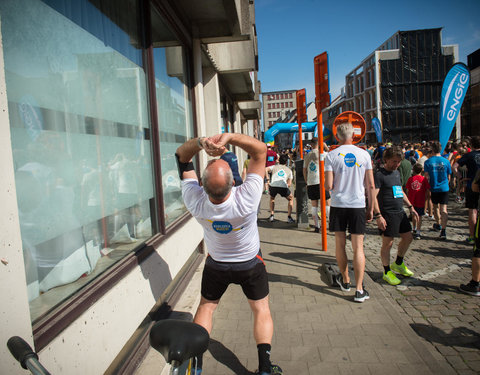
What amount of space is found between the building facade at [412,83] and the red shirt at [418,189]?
48935 mm

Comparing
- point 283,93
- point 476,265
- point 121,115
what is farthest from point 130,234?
point 283,93

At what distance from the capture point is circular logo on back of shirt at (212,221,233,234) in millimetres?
2447

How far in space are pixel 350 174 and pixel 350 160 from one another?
0.17 metres

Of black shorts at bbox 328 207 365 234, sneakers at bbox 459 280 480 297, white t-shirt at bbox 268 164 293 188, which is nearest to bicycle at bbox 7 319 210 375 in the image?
black shorts at bbox 328 207 365 234

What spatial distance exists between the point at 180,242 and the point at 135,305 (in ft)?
5.05

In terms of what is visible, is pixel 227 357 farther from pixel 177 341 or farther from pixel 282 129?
pixel 282 129

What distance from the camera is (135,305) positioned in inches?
104

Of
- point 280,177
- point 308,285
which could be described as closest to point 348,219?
point 308,285

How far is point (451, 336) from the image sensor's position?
3348 mm

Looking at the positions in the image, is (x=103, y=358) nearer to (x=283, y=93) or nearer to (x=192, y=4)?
(x=192, y=4)

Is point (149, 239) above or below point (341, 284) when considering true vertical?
above

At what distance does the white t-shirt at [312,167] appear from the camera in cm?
748

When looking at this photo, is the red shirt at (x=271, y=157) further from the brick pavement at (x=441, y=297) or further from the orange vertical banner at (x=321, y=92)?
the orange vertical banner at (x=321, y=92)

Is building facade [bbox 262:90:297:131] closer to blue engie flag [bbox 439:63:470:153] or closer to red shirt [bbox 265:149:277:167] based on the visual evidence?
red shirt [bbox 265:149:277:167]
